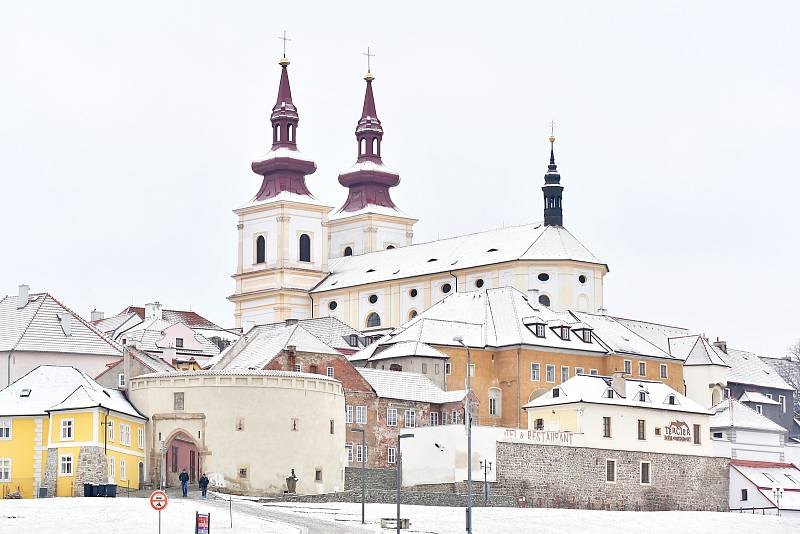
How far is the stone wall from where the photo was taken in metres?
107

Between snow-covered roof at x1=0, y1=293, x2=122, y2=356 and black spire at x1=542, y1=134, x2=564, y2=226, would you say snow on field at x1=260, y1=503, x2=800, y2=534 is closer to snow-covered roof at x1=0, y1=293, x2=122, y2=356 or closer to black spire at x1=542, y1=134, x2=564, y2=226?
snow-covered roof at x1=0, y1=293, x2=122, y2=356

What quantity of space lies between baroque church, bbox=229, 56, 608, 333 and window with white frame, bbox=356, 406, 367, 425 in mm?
25266

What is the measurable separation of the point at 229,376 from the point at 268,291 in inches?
2372

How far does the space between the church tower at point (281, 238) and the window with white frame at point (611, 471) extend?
173 ft

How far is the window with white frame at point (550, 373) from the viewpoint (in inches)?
4934

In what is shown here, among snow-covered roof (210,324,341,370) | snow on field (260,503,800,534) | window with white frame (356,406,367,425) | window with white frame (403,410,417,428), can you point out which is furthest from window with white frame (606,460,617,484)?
snow-covered roof (210,324,341,370)

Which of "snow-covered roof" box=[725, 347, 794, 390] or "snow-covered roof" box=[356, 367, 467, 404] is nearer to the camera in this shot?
"snow-covered roof" box=[356, 367, 467, 404]

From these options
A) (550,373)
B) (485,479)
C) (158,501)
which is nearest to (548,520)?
(485,479)

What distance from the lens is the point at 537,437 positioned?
10919 centimetres

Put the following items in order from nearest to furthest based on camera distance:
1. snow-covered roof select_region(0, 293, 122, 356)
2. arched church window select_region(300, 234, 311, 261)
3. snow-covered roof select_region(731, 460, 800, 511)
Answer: snow-covered roof select_region(0, 293, 122, 356), snow-covered roof select_region(731, 460, 800, 511), arched church window select_region(300, 234, 311, 261)

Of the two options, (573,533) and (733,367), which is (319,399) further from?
(733,367)

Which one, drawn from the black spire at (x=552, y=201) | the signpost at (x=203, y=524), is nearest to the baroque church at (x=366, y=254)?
the black spire at (x=552, y=201)

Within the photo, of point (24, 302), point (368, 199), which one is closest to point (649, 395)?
point (24, 302)

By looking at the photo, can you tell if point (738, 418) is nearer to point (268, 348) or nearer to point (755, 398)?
point (755, 398)
